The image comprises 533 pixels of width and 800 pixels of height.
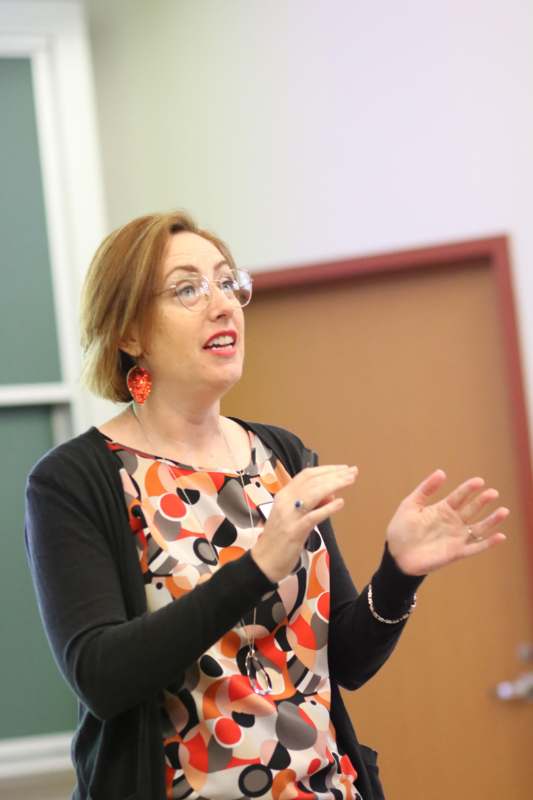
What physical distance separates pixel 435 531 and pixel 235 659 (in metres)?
0.33

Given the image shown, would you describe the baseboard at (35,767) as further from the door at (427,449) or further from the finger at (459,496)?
the finger at (459,496)

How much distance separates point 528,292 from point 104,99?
1414 millimetres

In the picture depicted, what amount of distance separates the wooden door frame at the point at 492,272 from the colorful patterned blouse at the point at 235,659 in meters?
1.68

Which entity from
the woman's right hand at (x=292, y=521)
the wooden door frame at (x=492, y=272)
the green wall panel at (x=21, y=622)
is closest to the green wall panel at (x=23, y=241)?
the green wall panel at (x=21, y=622)

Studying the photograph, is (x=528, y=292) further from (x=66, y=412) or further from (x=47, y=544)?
(x=47, y=544)

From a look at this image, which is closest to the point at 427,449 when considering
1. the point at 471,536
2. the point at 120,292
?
the point at 471,536

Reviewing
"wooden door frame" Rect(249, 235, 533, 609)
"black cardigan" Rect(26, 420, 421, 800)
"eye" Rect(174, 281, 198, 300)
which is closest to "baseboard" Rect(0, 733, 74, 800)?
"wooden door frame" Rect(249, 235, 533, 609)

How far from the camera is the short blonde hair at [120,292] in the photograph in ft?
5.18

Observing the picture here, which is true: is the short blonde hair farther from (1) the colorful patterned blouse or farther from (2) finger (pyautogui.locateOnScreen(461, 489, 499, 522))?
(2) finger (pyautogui.locateOnScreen(461, 489, 499, 522))

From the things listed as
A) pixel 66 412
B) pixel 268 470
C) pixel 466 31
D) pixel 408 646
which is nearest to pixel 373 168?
pixel 466 31

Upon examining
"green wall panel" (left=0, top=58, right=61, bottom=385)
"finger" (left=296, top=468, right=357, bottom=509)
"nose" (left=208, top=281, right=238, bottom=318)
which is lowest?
"finger" (left=296, top=468, right=357, bottom=509)

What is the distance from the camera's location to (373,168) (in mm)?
3260

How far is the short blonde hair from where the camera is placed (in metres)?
1.58

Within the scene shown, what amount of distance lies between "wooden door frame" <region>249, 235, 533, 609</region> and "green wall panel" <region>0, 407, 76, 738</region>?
0.88 metres
